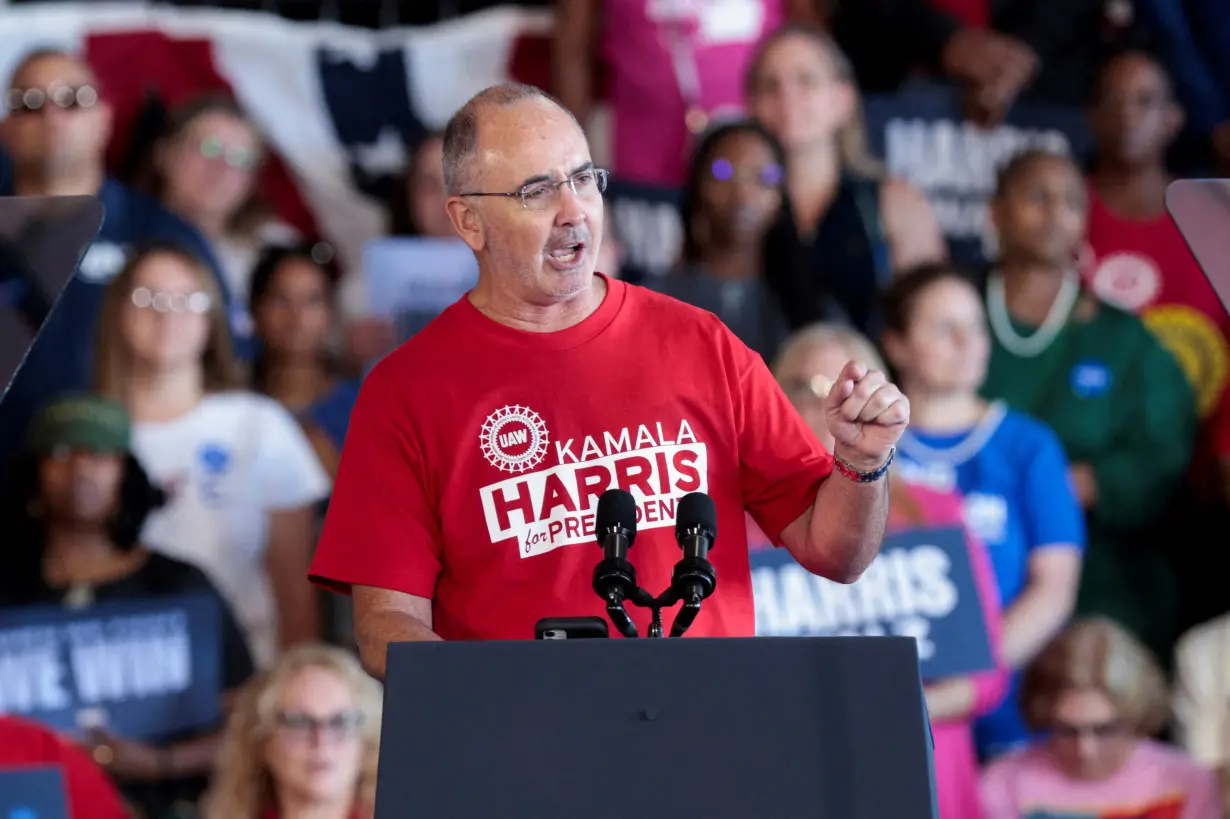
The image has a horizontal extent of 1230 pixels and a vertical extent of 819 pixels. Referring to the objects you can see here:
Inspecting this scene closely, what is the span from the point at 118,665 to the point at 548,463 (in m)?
2.36

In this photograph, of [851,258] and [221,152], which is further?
[221,152]

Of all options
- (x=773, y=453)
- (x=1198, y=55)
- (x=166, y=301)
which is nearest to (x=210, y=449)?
(x=166, y=301)

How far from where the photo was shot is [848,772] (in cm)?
226

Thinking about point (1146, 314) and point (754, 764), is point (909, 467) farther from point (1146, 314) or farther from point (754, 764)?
point (754, 764)

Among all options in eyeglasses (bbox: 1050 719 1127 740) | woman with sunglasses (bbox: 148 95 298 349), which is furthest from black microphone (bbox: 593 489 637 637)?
woman with sunglasses (bbox: 148 95 298 349)

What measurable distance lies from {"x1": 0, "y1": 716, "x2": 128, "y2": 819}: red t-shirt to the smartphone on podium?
2473 mm

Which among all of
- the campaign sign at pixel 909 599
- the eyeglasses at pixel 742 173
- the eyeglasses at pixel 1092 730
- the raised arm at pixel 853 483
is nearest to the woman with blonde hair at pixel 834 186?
the eyeglasses at pixel 742 173

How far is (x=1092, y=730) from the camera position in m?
4.87

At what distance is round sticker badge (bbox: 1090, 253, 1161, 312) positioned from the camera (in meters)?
6.28

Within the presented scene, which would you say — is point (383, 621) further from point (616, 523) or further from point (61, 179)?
point (61, 179)

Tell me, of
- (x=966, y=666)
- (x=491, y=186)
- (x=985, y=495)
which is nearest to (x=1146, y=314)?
(x=985, y=495)

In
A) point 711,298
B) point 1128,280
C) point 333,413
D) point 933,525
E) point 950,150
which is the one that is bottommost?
point 933,525

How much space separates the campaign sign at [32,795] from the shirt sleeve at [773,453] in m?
1.94

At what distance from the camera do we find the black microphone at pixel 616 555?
2.48 metres
